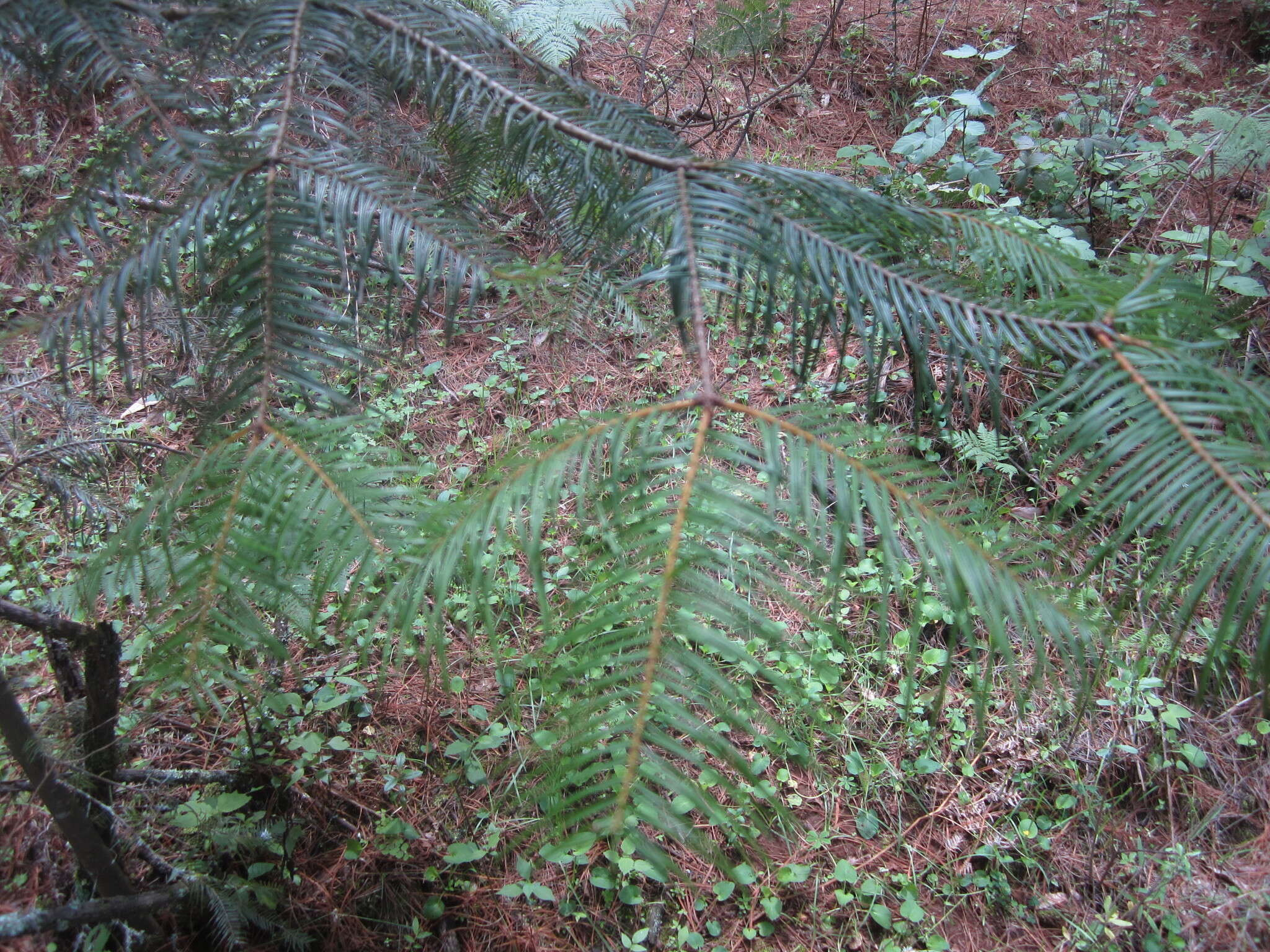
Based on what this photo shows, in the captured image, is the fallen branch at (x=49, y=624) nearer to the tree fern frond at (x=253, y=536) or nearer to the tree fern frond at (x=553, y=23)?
the tree fern frond at (x=253, y=536)

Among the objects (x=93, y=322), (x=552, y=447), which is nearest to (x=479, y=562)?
(x=552, y=447)

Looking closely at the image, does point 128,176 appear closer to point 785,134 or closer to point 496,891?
point 496,891

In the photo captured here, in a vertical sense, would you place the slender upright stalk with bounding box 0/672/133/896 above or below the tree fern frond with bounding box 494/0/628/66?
below

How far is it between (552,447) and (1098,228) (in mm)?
2863

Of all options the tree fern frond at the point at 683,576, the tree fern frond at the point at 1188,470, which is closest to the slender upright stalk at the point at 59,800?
the tree fern frond at the point at 683,576

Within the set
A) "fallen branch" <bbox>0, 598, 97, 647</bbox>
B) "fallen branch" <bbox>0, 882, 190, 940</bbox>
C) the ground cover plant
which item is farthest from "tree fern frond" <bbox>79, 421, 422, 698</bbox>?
"fallen branch" <bbox>0, 882, 190, 940</bbox>

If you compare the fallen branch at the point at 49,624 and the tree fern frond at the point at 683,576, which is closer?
the tree fern frond at the point at 683,576

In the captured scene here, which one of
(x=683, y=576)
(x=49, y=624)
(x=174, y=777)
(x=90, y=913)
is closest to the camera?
(x=683, y=576)

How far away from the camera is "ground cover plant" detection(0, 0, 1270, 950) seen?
47 cm

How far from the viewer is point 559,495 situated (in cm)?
52

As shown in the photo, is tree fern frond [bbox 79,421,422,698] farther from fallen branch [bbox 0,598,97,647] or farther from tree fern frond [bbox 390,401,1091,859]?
fallen branch [bbox 0,598,97,647]

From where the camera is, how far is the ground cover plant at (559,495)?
0.47m

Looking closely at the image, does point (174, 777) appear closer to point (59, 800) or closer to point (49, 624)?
point (59, 800)

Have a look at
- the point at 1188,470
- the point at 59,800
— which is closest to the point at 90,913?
the point at 59,800
